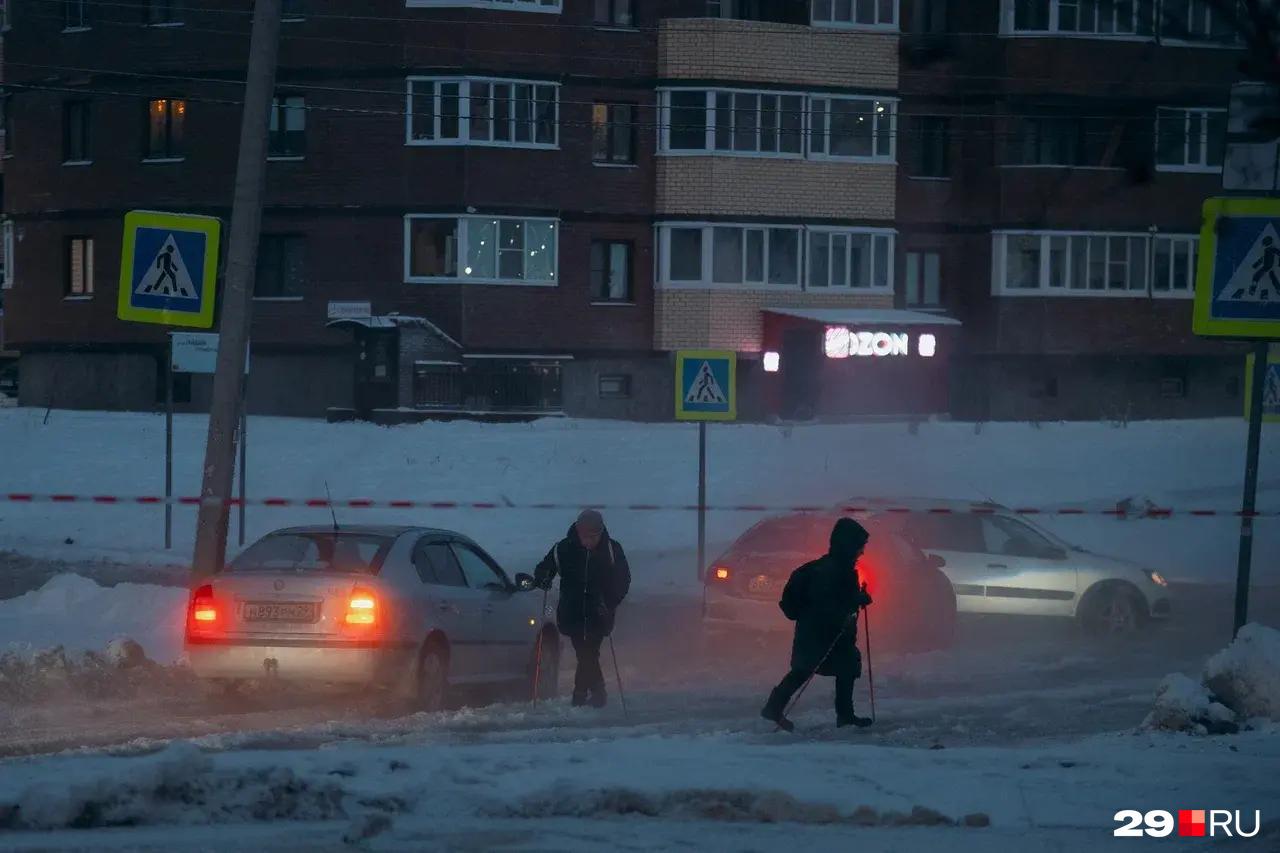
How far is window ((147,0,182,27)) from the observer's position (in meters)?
44.2

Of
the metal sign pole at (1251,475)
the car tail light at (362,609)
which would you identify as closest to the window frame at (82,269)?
the car tail light at (362,609)

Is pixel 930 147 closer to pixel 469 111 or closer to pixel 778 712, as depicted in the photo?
pixel 469 111

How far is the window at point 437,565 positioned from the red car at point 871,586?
14.2ft

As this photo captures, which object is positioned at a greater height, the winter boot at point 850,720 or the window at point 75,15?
the window at point 75,15

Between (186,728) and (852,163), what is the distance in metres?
35.7

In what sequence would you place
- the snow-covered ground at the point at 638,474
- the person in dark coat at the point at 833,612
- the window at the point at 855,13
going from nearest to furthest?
the person in dark coat at the point at 833,612
the snow-covered ground at the point at 638,474
the window at the point at 855,13

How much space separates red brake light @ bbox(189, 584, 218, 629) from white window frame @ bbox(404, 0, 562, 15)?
30.5 m

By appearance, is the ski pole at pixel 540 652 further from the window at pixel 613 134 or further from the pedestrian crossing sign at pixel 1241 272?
the window at pixel 613 134

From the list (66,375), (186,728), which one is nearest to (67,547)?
(186,728)

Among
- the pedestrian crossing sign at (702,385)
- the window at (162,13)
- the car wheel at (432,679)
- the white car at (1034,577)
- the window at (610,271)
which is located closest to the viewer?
the car wheel at (432,679)

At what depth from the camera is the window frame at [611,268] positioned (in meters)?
45.0

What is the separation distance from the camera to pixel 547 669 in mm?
15883

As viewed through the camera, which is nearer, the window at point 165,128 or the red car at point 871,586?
the red car at point 871,586

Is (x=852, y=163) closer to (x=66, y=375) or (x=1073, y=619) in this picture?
(x=66, y=375)
